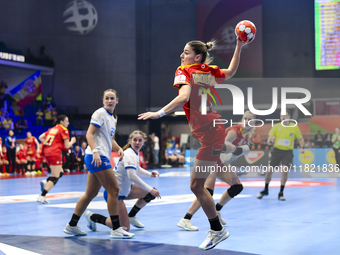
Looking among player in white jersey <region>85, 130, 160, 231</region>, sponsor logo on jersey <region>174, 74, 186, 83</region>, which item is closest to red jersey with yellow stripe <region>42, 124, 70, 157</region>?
player in white jersey <region>85, 130, 160, 231</region>

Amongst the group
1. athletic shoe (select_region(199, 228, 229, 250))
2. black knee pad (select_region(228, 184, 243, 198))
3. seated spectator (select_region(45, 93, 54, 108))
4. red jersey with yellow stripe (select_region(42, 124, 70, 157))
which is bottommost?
athletic shoe (select_region(199, 228, 229, 250))

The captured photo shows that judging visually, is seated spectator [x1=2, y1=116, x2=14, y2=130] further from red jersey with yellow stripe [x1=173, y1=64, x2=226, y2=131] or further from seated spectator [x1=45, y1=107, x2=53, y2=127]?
red jersey with yellow stripe [x1=173, y1=64, x2=226, y2=131]

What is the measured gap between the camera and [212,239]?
13.4 feet

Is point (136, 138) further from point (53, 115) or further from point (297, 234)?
point (53, 115)

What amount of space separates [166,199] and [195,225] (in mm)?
3119

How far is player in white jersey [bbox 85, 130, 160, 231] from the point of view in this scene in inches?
212

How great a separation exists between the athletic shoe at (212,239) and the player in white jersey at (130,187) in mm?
1336

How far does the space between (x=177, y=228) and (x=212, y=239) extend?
5.77 feet

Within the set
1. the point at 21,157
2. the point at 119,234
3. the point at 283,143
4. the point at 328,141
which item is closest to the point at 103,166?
the point at 119,234

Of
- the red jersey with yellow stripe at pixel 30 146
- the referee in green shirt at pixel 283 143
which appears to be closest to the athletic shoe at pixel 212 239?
the referee in green shirt at pixel 283 143

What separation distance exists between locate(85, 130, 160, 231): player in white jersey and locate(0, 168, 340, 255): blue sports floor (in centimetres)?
22

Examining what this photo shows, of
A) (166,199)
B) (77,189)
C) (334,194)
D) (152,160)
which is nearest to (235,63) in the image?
(166,199)

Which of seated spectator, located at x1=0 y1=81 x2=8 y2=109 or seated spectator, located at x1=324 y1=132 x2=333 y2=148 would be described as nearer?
seated spectator, located at x1=324 y1=132 x2=333 y2=148

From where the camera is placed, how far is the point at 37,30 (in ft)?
85.7
